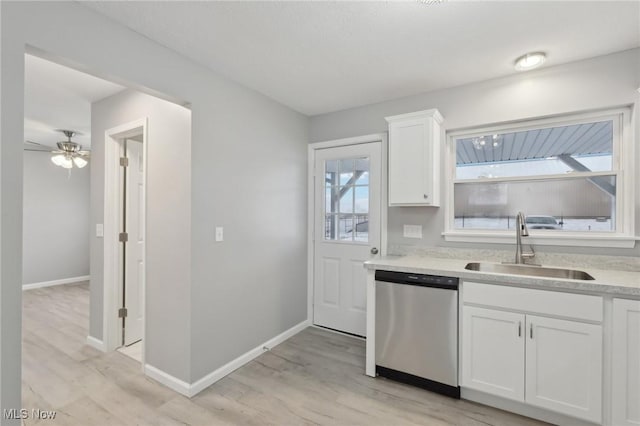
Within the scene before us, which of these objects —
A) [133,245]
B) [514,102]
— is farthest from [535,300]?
[133,245]

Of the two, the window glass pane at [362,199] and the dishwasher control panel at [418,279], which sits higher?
the window glass pane at [362,199]

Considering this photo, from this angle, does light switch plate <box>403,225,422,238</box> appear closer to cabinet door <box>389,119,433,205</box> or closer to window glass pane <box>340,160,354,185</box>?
cabinet door <box>389,119,433,205</box>

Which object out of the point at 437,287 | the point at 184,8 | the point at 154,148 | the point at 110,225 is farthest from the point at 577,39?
the point at 110,225

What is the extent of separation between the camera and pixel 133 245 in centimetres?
299

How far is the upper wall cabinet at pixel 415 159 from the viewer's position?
2.51m

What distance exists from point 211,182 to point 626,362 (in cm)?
291

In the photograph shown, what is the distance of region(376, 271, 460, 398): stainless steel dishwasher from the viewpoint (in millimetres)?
2090

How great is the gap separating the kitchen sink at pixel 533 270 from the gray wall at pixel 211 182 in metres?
1.84

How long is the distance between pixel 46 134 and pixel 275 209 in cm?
389

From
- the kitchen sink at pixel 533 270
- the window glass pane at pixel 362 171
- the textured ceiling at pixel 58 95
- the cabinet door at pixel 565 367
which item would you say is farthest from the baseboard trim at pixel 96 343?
the cabinet door at pixel 565 367

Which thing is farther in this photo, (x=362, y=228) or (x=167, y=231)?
(x=362, y=228)

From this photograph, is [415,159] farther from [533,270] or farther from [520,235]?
[533,270]

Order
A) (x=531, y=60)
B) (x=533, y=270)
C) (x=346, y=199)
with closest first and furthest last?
1. (x=531, y=60)
2. (x=533, y=270)
3. (x=346, y=199)

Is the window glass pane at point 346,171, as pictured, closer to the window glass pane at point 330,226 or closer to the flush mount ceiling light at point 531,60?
the window glass pane at point 330,226
